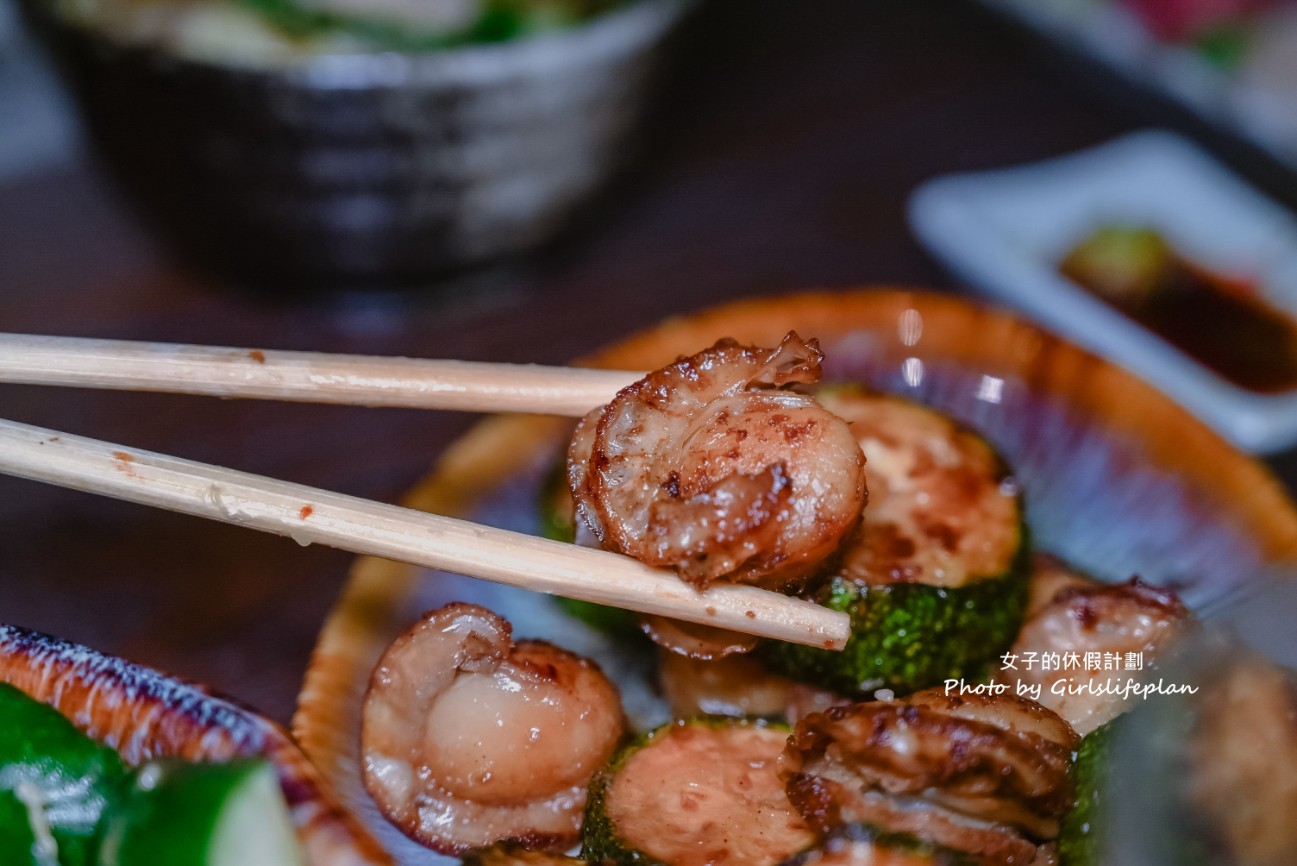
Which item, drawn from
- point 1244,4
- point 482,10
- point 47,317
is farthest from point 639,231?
point 1244,4

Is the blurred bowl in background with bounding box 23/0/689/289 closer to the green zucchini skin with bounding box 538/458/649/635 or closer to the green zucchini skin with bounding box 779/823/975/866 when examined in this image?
the green zucchini skin with bounding box 538/458/649/635

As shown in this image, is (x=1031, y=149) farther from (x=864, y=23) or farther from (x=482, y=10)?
(x=482, y=10)

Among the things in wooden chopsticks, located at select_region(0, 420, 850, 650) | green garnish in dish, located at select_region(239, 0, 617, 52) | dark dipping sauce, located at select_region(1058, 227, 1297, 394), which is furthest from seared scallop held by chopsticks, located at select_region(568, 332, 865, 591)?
green garnish in dish, located at select_region(239, 0, 617, 52)

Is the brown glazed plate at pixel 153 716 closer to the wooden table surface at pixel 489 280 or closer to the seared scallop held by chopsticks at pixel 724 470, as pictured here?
the seared scallop held by chopsticks at pixel 724 470

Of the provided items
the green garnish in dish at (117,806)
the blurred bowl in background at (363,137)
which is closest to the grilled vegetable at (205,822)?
the green garnish in dish at (117,806)

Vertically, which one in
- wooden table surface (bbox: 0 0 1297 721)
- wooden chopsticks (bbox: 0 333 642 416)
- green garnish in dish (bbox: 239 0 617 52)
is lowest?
wooden table surface (bbox: 0 0 1297 721)

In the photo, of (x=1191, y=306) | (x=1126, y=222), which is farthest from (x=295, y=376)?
(x=1126, y=222)
